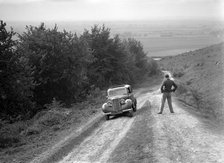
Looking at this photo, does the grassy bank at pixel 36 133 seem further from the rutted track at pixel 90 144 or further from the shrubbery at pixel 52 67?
the shrubbery at pixel 52 67

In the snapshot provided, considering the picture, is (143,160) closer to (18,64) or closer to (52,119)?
(52,119)

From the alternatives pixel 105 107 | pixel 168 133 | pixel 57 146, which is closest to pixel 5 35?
pixel 105 107

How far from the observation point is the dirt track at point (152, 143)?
40.6 feet

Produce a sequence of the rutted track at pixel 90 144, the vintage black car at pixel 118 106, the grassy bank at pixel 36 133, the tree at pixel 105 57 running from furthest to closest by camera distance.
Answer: the tree at pixel 105 57
the vintage black car at pixel 118 106
the grassy bank at pixel 36 133
the rutted track at pixel 90 144

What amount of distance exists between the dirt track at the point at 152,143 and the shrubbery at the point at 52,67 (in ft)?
35.8

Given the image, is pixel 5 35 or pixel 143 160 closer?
pixel 143 160

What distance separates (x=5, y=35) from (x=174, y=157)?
2007 cm

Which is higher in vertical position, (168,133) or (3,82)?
(3,82)

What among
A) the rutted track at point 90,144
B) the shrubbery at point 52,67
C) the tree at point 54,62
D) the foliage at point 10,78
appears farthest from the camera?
the tree at point 54,62

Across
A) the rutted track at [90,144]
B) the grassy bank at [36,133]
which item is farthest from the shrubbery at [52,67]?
the rutted track at [90,144]

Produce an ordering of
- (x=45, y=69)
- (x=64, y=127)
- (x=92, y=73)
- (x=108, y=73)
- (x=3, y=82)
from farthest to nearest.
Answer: (x=108, y=73), (x=92, y=73), (x=45, y=69), (x=3, y=82), (x=64, y=127)

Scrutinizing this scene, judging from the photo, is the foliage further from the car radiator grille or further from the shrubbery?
the car radiator grille

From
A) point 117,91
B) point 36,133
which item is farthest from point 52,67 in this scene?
point 36,133

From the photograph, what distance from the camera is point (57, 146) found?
1650 cm
